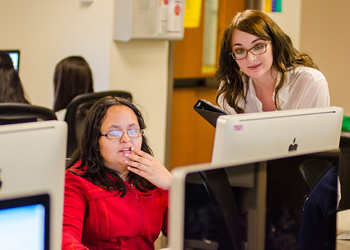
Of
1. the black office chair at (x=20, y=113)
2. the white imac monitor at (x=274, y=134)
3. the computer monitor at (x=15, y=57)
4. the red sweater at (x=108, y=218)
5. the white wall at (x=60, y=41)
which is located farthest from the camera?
the white wall at (x=60, y=41)

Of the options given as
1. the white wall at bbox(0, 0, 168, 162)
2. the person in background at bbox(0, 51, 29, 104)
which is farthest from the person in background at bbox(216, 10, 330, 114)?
the white wall at bbox(0, 0, 168, 162)

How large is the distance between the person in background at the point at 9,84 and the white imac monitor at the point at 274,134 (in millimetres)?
2251

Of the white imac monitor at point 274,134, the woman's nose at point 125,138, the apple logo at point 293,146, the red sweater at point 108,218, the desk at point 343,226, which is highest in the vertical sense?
the white imac monitor at point 274,134

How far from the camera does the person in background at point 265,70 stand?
2439 mm

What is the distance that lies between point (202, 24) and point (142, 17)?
777mm

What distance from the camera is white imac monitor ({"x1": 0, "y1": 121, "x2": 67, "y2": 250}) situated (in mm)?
1336

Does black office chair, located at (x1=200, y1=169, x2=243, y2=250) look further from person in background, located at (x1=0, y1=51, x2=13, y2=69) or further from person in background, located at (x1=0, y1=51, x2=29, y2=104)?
person in background, located at (x1=0, y1=51, x2=13, y2=69)

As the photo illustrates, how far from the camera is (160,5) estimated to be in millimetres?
4348

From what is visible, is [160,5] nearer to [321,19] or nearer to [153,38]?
[153,38]

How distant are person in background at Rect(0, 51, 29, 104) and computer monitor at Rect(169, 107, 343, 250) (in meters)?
2.26

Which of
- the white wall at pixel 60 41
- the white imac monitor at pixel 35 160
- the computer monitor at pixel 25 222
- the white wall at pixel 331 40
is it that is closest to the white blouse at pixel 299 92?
the white imac monitor at pixel 35 160

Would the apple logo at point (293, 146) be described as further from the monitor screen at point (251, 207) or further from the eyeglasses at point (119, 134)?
the eyeglasses at point (119, 134)

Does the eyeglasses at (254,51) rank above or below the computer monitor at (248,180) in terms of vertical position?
above

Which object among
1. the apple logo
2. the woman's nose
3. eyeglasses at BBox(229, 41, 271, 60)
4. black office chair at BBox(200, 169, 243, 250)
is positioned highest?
eyeglasses at BBox(229, 41, 271, 60)
